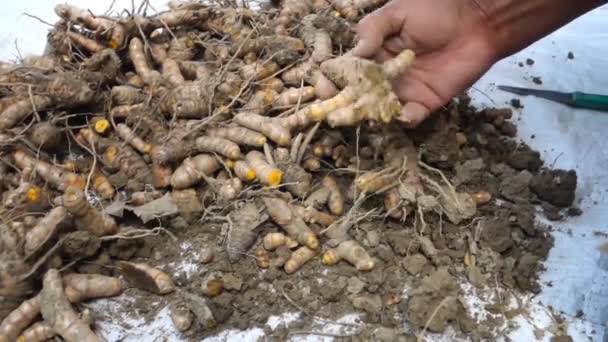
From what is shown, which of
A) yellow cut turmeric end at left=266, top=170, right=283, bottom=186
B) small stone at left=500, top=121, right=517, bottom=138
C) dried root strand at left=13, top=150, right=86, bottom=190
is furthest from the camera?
small stone at left=500, top=121, right=517, bottom=138

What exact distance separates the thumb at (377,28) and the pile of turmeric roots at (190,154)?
2.2 inches

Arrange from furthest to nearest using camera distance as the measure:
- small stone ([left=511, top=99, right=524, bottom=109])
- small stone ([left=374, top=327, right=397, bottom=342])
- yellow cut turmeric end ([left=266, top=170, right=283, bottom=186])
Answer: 1. small stone ([left=511, top=99, right=524, bottom=109])
2. yellow cut turmeric end ([left=266, top=170, right=283, bottom=186])
3. small stone ([left=374, top=327, right=397, bottom=342])

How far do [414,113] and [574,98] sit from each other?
72 cm

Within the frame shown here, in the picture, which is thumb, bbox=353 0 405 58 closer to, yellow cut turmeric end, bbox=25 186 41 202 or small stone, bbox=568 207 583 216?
small stone, bbox=568 207 583 216

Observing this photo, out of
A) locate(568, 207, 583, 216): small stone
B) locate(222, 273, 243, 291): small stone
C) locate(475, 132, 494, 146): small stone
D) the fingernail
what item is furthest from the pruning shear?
locate(222, 273, 243, 291): small stone

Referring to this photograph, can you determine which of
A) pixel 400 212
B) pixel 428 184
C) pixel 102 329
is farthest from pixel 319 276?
pixel 102 329

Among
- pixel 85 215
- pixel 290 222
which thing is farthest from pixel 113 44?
pixel 290 222

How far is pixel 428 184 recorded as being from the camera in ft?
5.60

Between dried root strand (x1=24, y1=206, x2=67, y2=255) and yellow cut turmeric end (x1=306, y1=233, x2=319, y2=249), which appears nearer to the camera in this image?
dried root strand (x1=24, y1=206, x2=67, y2=255)

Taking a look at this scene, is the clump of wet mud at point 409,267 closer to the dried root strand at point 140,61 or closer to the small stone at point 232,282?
the small stone at point 232,282

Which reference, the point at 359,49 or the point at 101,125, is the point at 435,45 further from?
the point at 101,125

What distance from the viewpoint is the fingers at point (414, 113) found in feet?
5.57

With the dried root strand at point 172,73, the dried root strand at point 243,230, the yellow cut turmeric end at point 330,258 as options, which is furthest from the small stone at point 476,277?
the dried root strand at point 172,73

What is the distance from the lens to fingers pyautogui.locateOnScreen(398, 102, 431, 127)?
1.70 m
